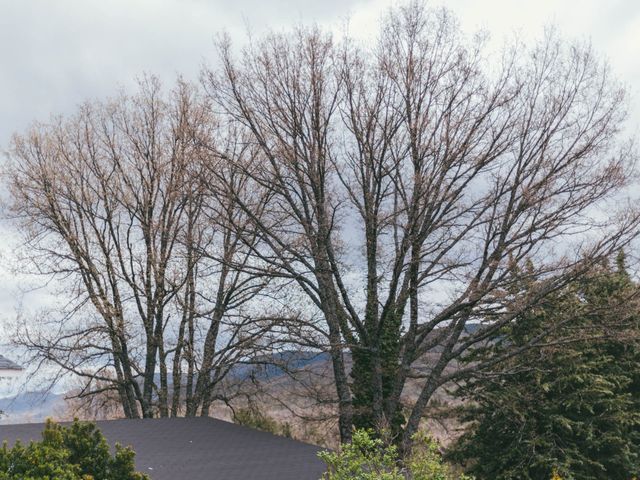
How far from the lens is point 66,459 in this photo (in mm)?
9500

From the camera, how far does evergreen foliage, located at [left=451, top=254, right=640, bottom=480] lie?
66.7 feet

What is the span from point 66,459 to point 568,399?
16279mm

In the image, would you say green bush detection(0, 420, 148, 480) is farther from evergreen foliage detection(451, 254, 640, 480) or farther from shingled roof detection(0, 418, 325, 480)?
evergreen foliage detection(451, 254, 640, 480)

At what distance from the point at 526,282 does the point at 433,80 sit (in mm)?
6559

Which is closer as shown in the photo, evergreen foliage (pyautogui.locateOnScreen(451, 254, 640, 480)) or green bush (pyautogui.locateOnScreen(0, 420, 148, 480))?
green bush (pyautogui.locateOnScreen(0, 420, 148, 480))

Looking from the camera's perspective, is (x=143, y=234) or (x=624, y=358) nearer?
(x=624, y=358)

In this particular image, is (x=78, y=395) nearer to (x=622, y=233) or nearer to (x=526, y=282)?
(x=526, y=282)

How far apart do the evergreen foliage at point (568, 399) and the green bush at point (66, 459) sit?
12.6 metres

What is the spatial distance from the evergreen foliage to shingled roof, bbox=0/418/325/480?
23.2 feet

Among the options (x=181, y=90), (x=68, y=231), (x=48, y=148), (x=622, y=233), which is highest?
(x=181, y=90)

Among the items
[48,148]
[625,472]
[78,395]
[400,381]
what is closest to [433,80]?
[400,381]

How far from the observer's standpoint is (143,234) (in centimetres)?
2694

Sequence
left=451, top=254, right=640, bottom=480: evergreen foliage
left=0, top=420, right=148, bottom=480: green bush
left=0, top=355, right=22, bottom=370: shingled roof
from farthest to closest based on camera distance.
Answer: left=451, top=254, right=640, bottom=480: evergreen foliage, left=0, top=355, right=22, bottom=370: shingled roof, left=0, top=420, right=148, bottom=480: green bush

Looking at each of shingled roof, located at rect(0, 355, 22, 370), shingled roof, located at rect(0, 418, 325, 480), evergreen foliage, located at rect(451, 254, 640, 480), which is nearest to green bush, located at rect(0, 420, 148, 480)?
shingled roof, located at rect(0, 418, 325, 480)
